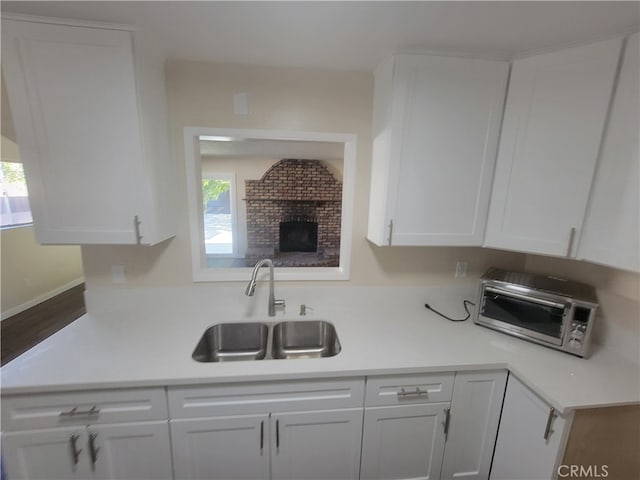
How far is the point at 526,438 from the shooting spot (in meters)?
1.09

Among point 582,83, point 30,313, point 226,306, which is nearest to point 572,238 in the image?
point 582,83

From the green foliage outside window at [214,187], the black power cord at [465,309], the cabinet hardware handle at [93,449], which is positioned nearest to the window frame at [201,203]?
→ the black power cord at [465,309]

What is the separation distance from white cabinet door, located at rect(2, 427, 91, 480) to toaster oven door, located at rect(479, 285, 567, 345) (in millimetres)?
1942

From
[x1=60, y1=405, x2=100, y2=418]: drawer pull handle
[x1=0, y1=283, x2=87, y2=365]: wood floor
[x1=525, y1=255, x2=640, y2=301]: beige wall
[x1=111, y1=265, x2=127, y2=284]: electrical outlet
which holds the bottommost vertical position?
[x1=0, y1=283, x2=87, y2=365]: wood floor

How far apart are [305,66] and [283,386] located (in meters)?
1.59

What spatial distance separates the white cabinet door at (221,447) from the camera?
42.4 inches

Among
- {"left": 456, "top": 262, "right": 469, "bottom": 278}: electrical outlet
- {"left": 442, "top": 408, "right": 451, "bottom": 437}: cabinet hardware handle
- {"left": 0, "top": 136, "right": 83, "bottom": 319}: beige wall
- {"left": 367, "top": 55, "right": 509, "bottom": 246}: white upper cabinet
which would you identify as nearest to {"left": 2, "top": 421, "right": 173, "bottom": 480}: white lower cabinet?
{"left": 442, "top": 408, "right": 451, "bottom": 437}: cabinet hardware handle

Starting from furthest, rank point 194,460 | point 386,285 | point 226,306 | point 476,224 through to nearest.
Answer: point 386,285, point 226,306, point 476,224, point 194,460

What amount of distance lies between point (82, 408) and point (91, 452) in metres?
0.20

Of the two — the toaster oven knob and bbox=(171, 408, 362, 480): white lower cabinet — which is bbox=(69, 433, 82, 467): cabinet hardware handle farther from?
the toaster oven knob

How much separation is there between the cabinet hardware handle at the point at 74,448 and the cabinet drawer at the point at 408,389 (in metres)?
1.18

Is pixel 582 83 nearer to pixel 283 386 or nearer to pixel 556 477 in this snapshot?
pixel 556 477

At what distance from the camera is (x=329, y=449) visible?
117 cm

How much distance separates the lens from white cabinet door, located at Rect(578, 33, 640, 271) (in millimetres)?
978
